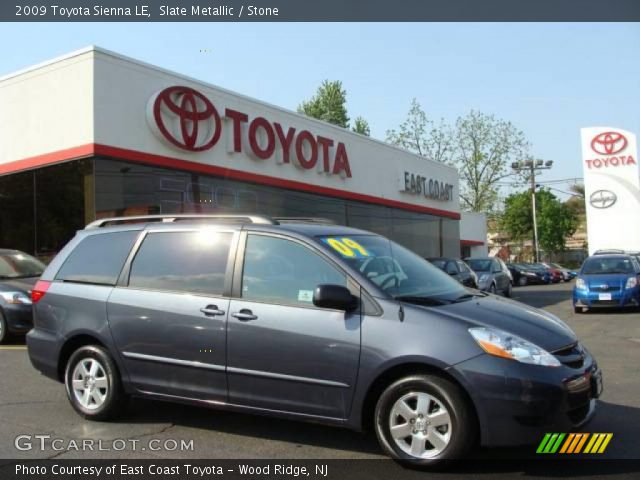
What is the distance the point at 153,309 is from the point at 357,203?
18.1m

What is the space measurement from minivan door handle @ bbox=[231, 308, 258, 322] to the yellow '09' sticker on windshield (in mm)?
762

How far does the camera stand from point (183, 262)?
517cm

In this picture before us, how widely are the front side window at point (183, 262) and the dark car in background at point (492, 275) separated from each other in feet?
47.5

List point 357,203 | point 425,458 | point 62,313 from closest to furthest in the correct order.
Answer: point 425,458, point 62,313, point 357,203

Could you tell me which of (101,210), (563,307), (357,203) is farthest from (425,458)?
(357,203)

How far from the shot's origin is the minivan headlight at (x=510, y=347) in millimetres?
3992

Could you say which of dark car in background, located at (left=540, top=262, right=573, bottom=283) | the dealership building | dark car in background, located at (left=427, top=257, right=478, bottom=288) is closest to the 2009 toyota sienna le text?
the dealership building

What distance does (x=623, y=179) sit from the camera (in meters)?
33.9

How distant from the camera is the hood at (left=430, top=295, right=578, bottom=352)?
4.19 m

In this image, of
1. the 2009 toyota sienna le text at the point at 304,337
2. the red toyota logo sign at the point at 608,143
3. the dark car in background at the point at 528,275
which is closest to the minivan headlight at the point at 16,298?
the 2009 toyota sienna le text at the point at 304,337

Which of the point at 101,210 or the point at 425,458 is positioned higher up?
the point at 101,210

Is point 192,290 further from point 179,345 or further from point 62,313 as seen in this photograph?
point 62,313

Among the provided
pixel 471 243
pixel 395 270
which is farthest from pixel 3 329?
pixel 471 243

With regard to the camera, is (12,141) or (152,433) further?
(12,141)
